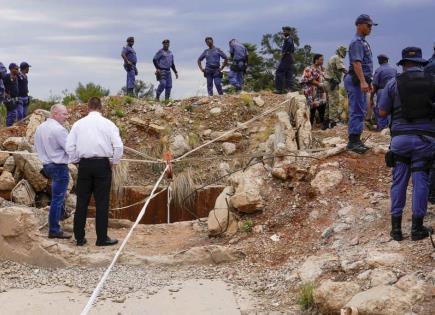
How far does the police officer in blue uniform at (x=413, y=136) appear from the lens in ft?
20.0

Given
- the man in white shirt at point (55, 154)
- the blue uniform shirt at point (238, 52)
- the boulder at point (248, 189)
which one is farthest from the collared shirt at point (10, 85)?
the boulder at point (248, 189)

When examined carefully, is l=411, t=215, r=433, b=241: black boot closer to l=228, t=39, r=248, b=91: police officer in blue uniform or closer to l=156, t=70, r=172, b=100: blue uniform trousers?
l=228, t=39, r=248, b=91: police officer in blue uniform

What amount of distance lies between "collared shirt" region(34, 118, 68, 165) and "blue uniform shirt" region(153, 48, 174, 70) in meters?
7.89

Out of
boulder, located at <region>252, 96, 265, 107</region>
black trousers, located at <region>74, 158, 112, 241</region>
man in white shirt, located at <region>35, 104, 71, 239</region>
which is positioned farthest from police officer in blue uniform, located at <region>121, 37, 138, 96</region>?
black trousers, located at <region>74, 158, 112, 241</region>

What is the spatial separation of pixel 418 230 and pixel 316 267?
1013 millimetres

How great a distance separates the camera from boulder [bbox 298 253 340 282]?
602cm

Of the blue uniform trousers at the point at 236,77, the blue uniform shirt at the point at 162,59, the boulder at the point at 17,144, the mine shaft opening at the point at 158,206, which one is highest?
the blue uniform shirt at the point at 162,59

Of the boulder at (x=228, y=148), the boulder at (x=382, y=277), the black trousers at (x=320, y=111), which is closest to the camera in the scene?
the boulder at (x=382, y=277)

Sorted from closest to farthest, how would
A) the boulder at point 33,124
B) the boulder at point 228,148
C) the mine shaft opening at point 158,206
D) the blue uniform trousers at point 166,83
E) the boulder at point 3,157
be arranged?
the boulder at point 3,157 → the mine shaft opening at point 158,206 → the boulder at point 33,124 → the boulder at point 228,148 → the blue uniform trousers at point 166,83

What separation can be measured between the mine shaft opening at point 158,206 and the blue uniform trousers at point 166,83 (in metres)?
4.25

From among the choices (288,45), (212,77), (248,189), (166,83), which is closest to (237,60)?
(212,77)

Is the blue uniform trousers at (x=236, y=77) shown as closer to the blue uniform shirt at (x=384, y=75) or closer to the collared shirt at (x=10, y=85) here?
the collared shirt at (x=10, y=85)

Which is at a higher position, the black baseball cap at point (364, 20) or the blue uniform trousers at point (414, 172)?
the black baseball cap at point (364, 20)

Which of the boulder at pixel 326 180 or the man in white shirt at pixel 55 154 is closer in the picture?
the man in white shirt at pixel 55 154
